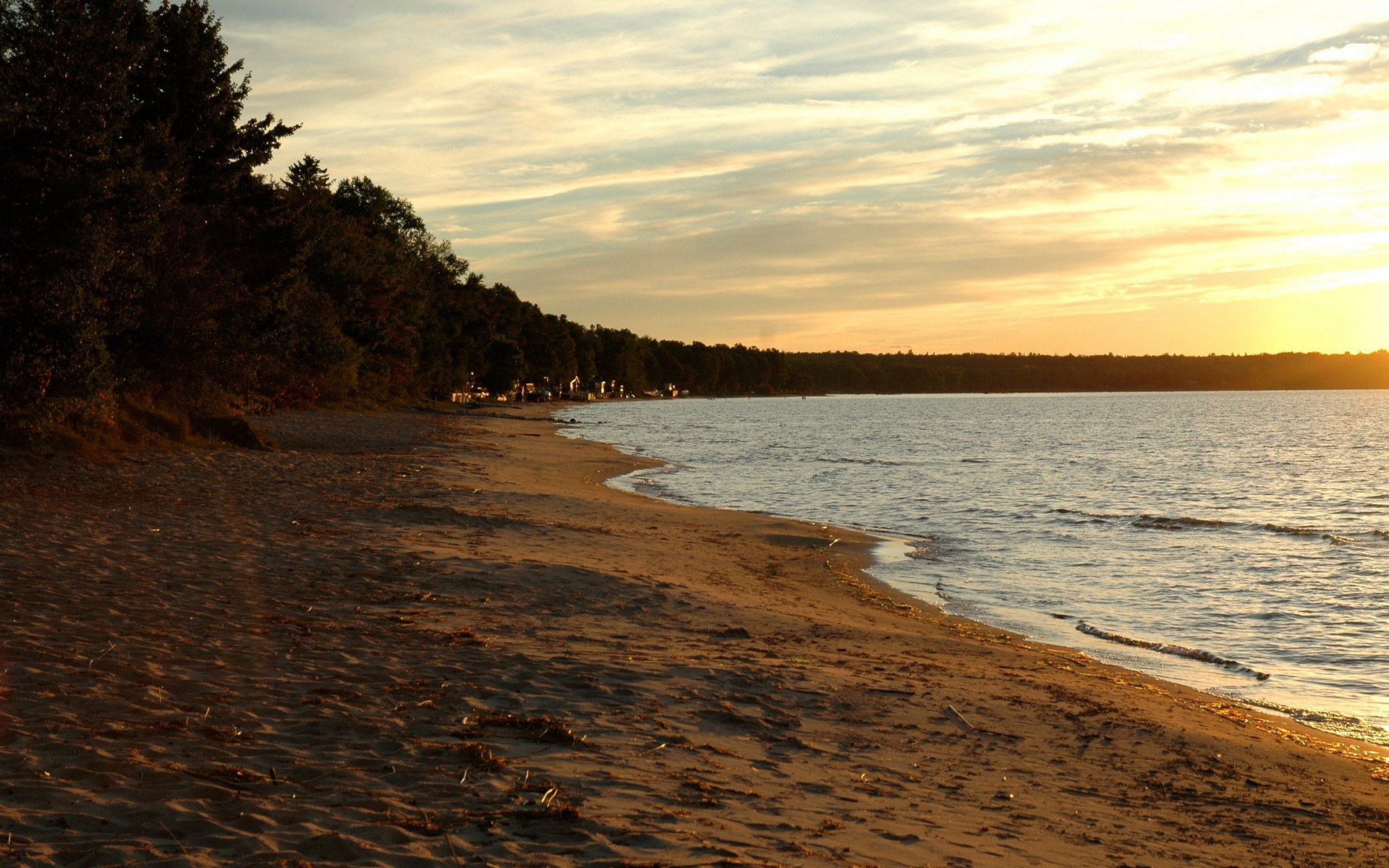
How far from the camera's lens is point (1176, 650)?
51.4 ft

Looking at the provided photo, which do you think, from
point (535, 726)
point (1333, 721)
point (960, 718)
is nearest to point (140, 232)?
point (535, 726)

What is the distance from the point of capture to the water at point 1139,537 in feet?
50.7

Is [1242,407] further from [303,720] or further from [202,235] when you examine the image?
[303,720]

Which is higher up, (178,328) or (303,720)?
(178,328)

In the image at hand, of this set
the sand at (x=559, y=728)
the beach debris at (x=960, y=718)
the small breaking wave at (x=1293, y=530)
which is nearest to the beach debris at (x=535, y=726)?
the sand at (x=559, y=728)

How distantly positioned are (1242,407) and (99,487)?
21460 centimetres

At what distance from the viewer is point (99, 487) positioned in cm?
2102

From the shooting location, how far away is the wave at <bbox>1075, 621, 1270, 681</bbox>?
1460cm

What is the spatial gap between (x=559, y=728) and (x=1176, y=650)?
11.6 m

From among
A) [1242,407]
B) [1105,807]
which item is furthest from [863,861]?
[1242,407]

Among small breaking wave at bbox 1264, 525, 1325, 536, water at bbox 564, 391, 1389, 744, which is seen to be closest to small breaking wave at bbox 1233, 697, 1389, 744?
water at bbox 564, 391, 1389, 744

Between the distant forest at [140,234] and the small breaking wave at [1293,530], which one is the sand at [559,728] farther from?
the small breaking wave at [1293,530]

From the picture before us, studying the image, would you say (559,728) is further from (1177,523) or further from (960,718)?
(1177,523)

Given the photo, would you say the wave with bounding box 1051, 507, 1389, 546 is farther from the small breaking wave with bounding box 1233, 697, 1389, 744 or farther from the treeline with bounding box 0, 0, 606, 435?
the treeline with bounding box 0, 0, 606, 435
